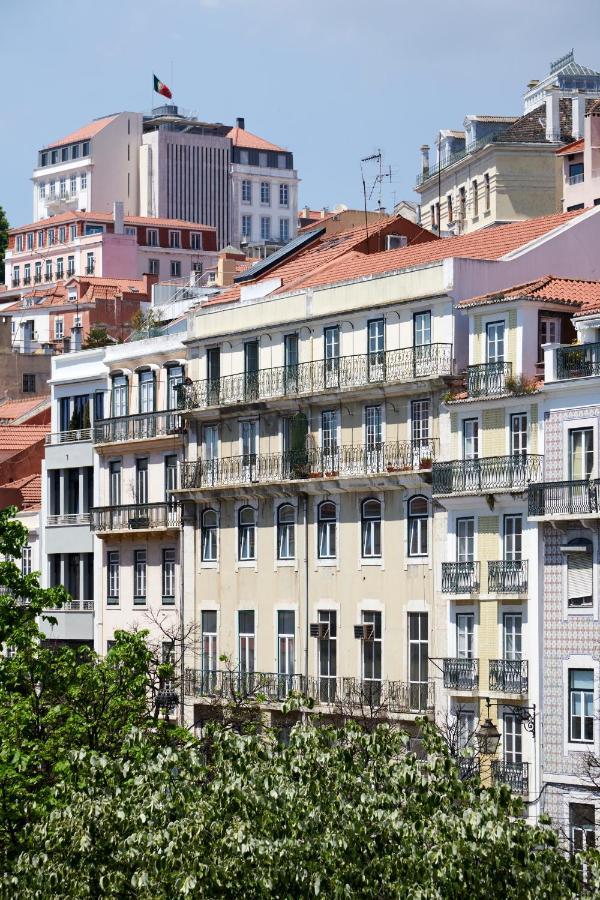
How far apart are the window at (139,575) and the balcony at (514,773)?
69.1ft

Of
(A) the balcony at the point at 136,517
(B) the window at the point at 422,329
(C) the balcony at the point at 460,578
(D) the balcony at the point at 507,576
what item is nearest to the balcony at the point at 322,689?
(C) the balcony at the point at 460,578

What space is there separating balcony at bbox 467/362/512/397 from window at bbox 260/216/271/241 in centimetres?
12418

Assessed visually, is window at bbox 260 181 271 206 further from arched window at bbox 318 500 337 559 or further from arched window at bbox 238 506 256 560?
arched window at bbox 318 500 337 559

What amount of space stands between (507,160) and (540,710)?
46.7m

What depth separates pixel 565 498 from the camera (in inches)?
2345

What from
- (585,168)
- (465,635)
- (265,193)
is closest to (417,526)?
(465,635)

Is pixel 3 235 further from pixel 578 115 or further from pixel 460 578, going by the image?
pixel 460 578

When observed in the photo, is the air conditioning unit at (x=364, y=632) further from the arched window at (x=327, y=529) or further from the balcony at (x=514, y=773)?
the balcony at (x=514, y=773)

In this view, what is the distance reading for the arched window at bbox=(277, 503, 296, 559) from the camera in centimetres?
7106

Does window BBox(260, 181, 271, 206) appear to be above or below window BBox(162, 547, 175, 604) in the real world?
above

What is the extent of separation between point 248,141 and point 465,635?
12871 cm

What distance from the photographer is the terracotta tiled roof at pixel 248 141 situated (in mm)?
187375

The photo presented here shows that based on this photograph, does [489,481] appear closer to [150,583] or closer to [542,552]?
[542,552]

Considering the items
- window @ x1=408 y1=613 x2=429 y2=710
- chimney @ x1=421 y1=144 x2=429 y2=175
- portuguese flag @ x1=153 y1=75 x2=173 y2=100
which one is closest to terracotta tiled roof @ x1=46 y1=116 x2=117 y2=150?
portuguese flag @ x1=153 y1=75 x2=173 y2=100
